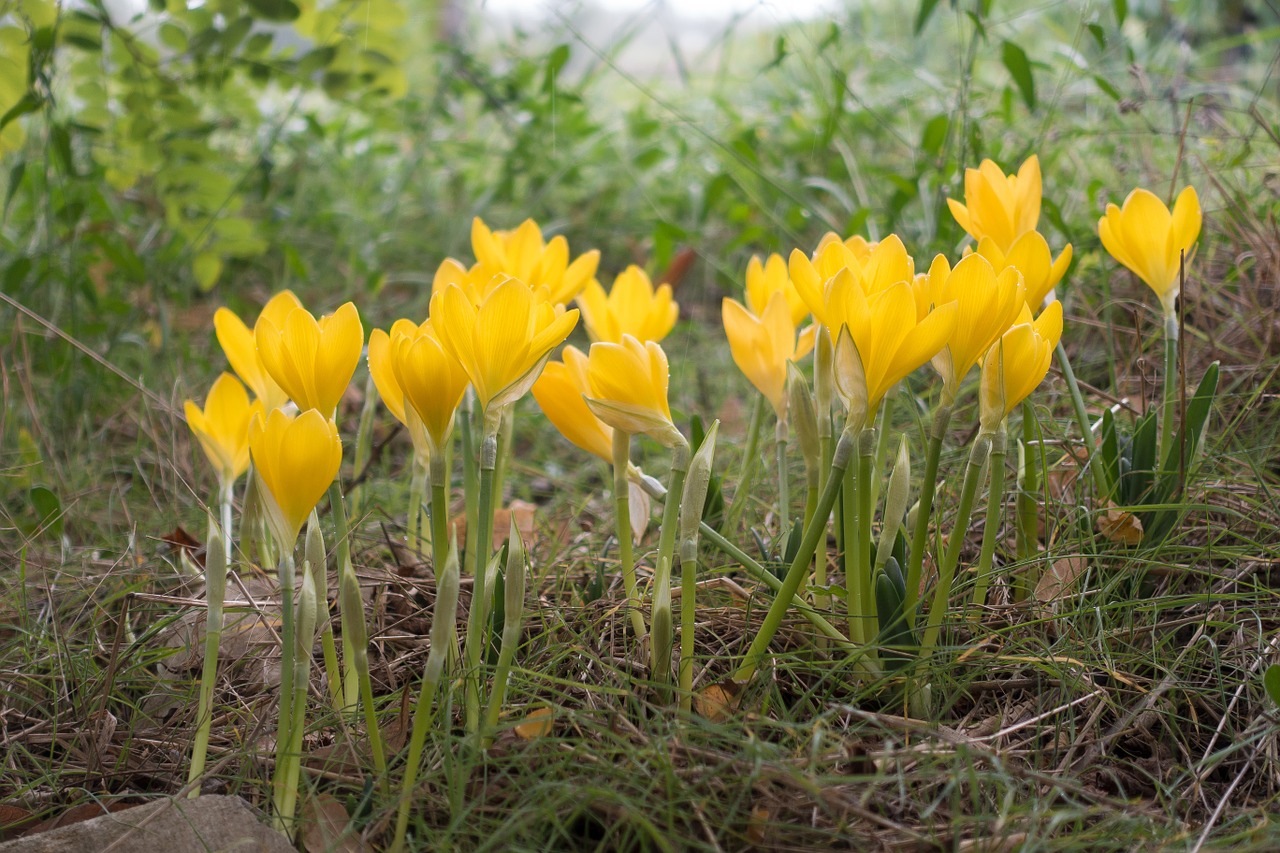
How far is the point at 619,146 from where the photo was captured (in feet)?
12.8

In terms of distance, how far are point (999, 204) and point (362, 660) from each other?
0.94 metres

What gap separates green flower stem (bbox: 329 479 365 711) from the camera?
0.95 metres

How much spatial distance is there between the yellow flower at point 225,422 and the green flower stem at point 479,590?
558 millimetres

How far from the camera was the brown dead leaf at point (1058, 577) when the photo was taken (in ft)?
4.16

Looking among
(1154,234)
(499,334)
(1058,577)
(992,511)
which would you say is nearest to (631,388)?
(499,334)

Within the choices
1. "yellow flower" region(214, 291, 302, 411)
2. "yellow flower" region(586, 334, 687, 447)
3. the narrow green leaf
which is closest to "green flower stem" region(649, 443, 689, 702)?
"yellow flower" region(586, 334, 687, 447)

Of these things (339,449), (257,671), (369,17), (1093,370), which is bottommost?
(257,671)

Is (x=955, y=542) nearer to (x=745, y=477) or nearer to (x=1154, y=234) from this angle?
(x=745, y=477)

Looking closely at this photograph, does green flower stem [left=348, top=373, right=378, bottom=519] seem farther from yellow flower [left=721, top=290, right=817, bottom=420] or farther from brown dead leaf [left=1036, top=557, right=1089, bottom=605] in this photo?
brown dead leaf [left=1036, top=557, right=1089, bottom=605]

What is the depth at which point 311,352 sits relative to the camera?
3.29ft

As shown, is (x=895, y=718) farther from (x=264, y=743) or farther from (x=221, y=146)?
(x=221, y=146)

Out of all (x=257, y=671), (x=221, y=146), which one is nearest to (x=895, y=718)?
(x=257, y=671)

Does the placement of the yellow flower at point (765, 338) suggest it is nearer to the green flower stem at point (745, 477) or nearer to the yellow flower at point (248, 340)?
the green flower stem at point (745, 477)

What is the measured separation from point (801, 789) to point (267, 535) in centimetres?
85
